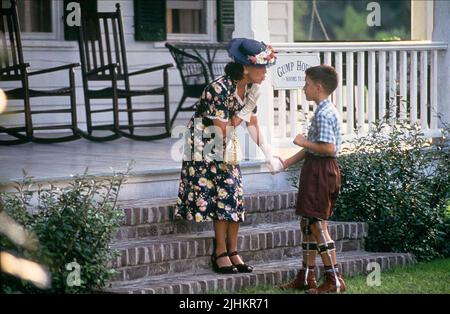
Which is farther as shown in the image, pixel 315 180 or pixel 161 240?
pixel 161 240

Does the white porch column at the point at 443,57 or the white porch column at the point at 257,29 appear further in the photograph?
the white porch column at the point at 443,57

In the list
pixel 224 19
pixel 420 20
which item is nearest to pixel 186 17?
pixel 224 19

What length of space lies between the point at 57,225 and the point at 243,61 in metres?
1.47

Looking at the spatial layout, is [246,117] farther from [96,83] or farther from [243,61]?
[96,83]

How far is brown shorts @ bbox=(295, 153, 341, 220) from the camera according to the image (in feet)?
17.7

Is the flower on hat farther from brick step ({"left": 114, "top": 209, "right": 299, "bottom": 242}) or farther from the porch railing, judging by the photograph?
the porch railing

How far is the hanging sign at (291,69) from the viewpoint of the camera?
739 centimetres

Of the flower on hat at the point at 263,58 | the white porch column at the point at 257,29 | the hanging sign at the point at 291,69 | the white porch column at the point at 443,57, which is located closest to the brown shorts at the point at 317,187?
the flower on hat at the point at 263,58

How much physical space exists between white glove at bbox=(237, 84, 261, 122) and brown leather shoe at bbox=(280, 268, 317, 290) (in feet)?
3.16

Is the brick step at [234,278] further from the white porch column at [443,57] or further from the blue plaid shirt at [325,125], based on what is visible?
the white porch column at [443,57]

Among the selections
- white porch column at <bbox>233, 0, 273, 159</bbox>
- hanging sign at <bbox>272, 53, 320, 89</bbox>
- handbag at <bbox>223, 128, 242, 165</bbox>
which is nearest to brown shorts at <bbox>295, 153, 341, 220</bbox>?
handbag at <bbox>223, 128, 242, 165</bbox>

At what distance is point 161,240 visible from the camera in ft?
19.1

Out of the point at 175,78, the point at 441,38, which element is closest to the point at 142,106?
the point at 175,78

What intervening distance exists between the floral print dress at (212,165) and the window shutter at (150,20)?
4.88 m
